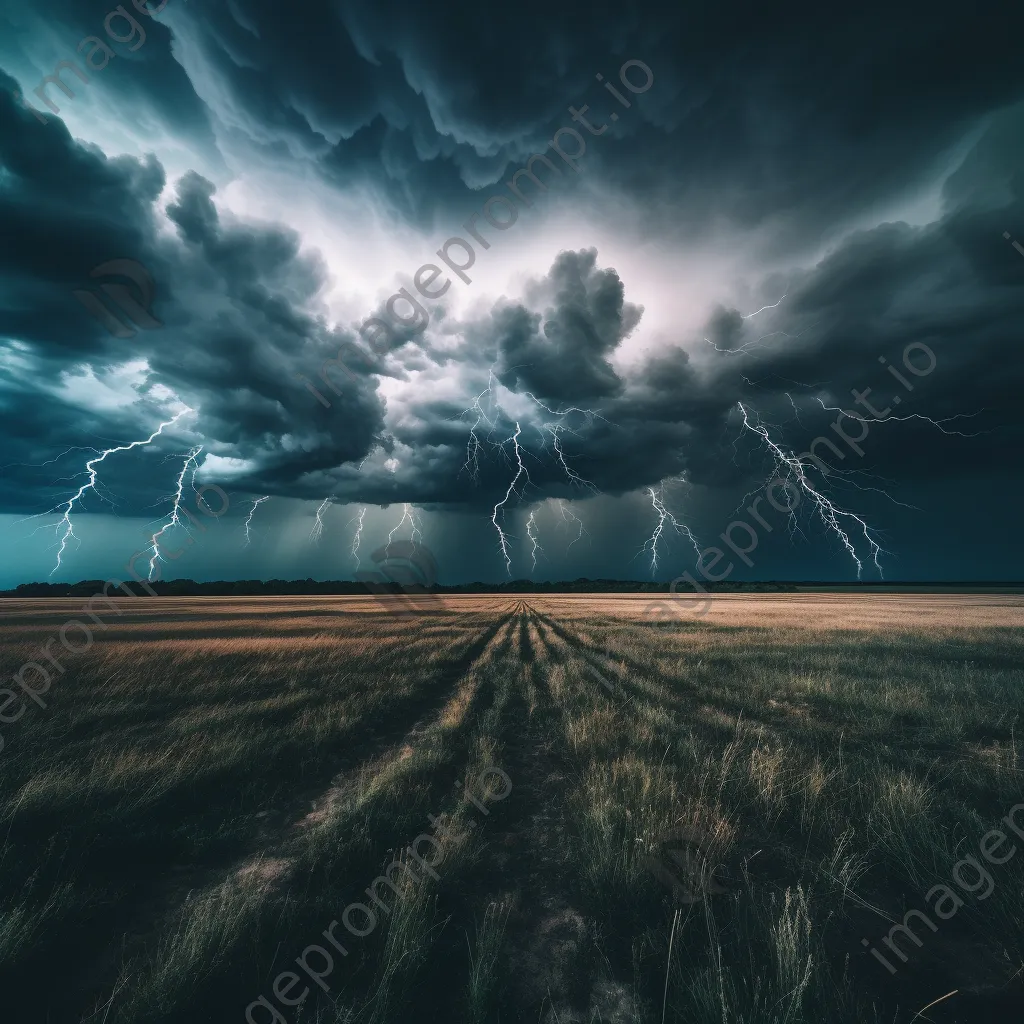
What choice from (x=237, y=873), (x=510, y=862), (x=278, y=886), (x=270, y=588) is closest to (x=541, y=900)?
(x=510, y=862)

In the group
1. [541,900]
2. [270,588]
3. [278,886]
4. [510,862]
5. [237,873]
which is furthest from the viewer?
[270,588]

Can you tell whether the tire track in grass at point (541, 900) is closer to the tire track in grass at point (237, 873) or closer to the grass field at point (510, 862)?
the grass field at point (510, 862)

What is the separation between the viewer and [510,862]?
391cm

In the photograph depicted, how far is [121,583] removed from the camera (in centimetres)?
9562

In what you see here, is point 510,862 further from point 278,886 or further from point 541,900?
point 278,886

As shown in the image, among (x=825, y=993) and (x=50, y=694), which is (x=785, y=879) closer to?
(x=825, y=993)

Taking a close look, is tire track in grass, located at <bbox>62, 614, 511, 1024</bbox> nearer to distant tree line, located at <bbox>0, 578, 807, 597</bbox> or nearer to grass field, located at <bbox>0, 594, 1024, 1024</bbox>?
grass field, located at <bbox>0, 594, 1024, 1024</bbox>

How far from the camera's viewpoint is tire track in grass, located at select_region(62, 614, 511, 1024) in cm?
266

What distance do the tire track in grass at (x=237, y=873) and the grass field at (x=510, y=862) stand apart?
3 cm

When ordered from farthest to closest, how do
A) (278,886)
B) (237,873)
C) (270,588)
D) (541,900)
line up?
(270,588), (237,873), (278,886), (541,900)

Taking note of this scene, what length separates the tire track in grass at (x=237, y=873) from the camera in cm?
266

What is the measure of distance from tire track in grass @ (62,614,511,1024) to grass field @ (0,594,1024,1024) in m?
0.03

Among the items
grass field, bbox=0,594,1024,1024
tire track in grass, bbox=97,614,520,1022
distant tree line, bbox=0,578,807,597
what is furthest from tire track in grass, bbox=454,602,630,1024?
distant tree line, bbox=0,578,807,597

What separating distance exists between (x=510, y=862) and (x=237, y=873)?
251cm
